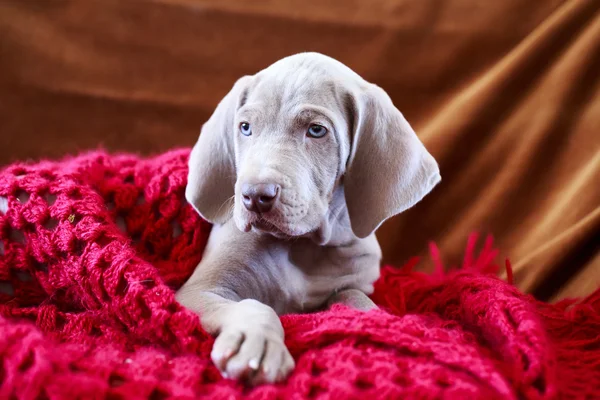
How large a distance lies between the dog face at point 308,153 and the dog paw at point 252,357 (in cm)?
34

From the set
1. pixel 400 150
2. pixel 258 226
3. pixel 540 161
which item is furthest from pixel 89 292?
pixel 540 161

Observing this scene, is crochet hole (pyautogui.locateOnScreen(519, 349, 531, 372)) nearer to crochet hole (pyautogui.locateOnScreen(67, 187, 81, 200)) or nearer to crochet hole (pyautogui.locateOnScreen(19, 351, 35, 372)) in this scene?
crochet hole (pyautogui.locateOnScreen(19, 351, 35, 372))

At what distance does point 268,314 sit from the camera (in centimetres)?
138

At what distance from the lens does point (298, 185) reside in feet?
5.05

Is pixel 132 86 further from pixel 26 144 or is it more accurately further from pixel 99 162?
pixel 99 162

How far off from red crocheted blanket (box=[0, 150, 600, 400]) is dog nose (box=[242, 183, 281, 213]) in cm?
28

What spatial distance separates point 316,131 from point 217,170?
356 millimetres

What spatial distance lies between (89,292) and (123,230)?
13.4 inches

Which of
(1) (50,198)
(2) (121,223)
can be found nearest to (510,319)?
(2) (121,223)

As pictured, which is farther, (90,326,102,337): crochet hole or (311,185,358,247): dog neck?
(311,185,358,247): dog neck

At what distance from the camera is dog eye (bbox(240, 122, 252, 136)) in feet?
5.57

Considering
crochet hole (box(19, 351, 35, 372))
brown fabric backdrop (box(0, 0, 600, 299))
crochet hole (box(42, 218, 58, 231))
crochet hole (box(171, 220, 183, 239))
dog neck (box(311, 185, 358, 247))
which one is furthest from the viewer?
brown fabric backdrop (box(0, 0, 600, 299))

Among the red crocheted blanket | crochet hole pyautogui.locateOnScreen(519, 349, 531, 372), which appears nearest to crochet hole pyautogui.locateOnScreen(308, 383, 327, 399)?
the red crocheted blanket

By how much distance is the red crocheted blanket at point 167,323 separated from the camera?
1.19m
